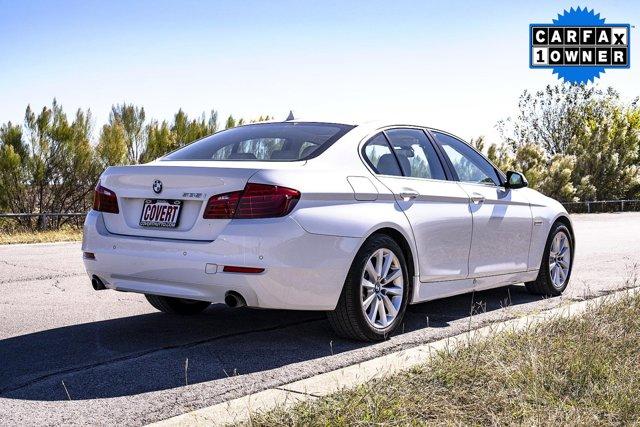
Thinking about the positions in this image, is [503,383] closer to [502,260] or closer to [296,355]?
[296,355]

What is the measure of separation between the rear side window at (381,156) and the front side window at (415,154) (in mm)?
84

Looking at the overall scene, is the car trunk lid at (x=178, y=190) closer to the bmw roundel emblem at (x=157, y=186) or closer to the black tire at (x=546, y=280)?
the bmw roundel emblem at (x=157, y=186)

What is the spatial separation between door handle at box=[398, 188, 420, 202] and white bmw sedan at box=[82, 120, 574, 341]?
10mm

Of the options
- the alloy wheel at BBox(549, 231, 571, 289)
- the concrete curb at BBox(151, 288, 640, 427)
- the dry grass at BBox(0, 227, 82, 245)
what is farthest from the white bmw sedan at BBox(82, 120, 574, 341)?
the dry grass at BBox(0, 227, 82, 245)

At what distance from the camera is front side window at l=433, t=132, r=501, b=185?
7.47 meters

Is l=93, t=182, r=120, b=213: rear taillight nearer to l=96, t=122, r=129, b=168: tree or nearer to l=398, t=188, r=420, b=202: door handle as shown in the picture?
l=398, t=188, r=420, b=202: door handle

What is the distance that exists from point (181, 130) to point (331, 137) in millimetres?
18794

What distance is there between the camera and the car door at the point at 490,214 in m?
7.28

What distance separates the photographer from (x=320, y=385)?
15.5 ft

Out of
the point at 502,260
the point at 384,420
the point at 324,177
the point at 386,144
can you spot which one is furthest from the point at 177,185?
the point at 502,260

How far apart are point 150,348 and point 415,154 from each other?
8.51ft

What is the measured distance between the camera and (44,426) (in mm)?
4285

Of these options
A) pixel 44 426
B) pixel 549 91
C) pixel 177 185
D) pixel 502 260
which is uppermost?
pixel 549 91

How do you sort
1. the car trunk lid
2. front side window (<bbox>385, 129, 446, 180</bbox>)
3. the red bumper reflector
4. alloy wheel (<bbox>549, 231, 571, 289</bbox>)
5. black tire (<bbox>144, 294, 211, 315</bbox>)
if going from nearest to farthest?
the red bumper reflector < the car trunk lid < front side window (<bbox>385, 129, 446, 180</bbox>) < black tire (<bbox>144, 294, 211, 315</bbox>) < alloy wheel (<bbox>549, 231, 571, 289</bbox>)
